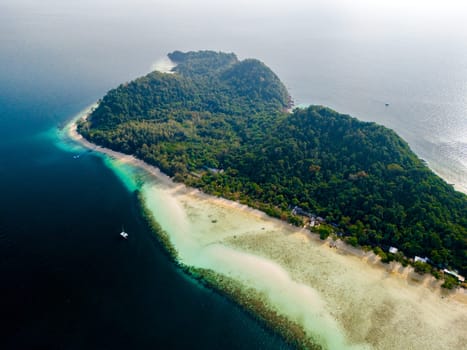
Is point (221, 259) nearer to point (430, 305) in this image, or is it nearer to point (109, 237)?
point (109, 237)

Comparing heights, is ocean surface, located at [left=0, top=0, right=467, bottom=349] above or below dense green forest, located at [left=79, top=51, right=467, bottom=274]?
below

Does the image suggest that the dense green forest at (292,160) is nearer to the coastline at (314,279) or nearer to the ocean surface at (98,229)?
the coastline at (314,279)

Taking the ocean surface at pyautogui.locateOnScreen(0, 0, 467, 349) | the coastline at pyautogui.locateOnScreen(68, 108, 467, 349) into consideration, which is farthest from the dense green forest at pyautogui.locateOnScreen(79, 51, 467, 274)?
the ocean surface at pyautogui.locateOnScreen(0, 0, 467, 349)

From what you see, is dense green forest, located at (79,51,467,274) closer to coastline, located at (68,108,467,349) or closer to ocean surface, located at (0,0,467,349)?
coastline, located at (68,108,467,349)

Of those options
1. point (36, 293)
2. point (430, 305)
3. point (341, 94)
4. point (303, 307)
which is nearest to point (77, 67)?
point (341, 94)

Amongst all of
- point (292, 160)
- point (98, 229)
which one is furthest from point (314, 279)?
point (98, 229)

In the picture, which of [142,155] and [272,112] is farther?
[272,112]
